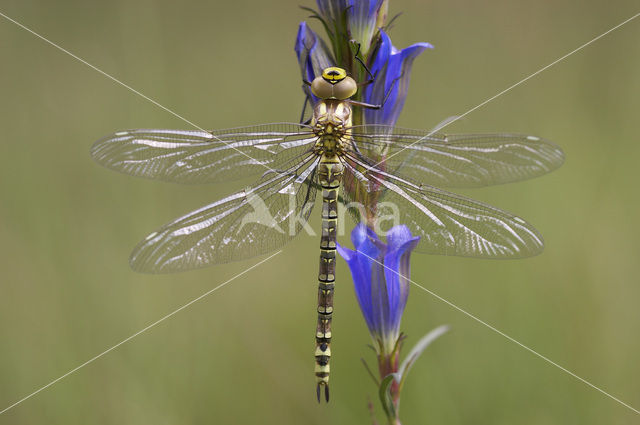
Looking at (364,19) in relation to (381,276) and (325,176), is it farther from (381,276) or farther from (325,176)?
(381,276)

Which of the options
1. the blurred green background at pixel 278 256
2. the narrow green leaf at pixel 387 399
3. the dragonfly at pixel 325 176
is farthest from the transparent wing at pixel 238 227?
the blurred green background at pixel 278 256

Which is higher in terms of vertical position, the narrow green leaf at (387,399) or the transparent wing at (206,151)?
the transparent wing at (206,151)

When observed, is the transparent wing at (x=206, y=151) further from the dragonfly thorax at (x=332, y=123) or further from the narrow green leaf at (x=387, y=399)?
the narrow green leaf at (x=387, y=399)

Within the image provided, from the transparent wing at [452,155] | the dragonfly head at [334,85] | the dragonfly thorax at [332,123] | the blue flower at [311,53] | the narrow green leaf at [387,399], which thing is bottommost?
the narrow green leaf at [387,399]

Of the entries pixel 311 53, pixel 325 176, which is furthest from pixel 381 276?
pixel 311 53

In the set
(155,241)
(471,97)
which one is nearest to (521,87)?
(471,97)

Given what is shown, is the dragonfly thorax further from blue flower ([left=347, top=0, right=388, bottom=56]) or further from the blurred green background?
the blurred green background

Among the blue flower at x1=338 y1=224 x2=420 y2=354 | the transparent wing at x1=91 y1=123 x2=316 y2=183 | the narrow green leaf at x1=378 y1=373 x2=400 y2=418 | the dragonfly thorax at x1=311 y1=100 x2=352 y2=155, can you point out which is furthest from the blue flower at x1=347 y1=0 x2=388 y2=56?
the narrow green leaf at x1=378 y1=373 x2=400 y2=418
